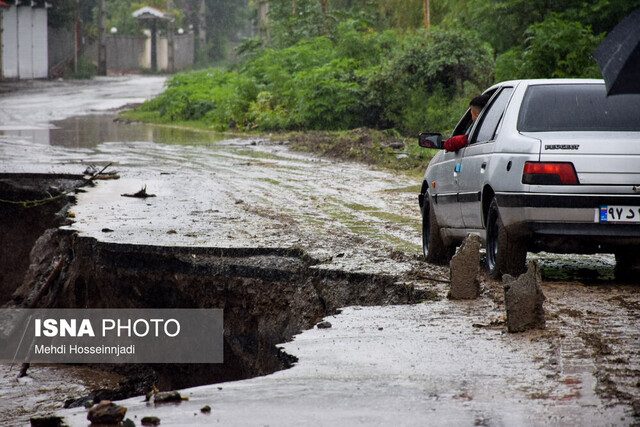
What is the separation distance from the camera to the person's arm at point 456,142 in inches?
316

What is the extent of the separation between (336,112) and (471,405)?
20196 mm

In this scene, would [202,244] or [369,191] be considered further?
[369,191]

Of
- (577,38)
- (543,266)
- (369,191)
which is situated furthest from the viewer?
(577,38)

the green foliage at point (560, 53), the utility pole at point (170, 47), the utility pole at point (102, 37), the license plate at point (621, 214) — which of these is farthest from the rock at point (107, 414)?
the utility pole at point (170, 47)

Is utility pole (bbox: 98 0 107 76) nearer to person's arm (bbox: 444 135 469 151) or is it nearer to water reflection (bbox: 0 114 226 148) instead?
water reflection (bbox: 0 114 226 148)

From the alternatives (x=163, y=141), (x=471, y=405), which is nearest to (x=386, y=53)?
(x=163, y=141)

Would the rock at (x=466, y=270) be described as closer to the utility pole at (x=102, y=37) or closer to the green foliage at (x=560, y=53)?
the green foliage at (x=560, y=53)

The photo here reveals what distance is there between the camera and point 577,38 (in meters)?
16.9

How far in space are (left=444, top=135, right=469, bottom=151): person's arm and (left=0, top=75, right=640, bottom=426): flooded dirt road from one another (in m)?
1.08

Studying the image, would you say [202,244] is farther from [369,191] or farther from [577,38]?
[577,38]

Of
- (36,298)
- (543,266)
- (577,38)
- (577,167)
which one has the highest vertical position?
(577,38)

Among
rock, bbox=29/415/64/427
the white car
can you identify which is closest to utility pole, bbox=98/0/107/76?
the white car

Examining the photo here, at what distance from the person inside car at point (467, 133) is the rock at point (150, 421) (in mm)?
4616

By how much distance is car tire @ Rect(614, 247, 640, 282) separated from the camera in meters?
7.56
